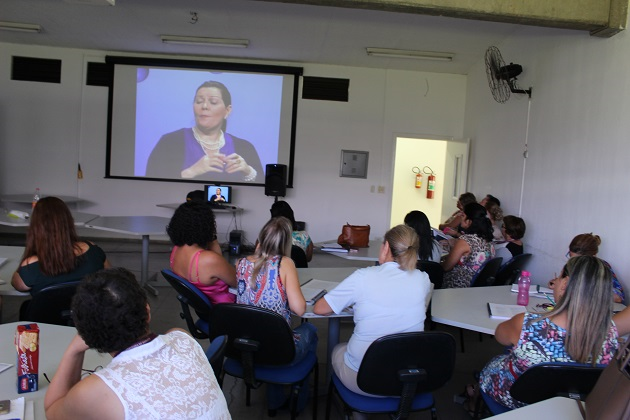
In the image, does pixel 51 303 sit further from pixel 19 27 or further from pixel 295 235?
pixel 19 27

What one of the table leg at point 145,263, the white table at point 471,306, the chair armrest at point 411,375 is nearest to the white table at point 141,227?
the table leg at point 145,263

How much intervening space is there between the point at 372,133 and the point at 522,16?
4.25 meters

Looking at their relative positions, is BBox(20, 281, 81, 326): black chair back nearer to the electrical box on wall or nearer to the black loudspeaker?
the black loudspeaker

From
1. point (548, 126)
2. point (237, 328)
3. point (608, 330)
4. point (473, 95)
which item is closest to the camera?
point (608, 330)

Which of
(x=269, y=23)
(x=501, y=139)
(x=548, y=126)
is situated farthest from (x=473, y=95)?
(x=269, y=23)

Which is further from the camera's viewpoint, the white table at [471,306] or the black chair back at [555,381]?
the white table at [471,306]

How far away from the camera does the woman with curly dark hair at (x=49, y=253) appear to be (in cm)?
268

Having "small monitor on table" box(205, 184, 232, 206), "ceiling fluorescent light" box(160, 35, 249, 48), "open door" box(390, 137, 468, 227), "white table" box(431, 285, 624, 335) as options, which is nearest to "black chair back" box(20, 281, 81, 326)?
"white table" box(431, 285, 624, 335)

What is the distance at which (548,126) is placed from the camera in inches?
212

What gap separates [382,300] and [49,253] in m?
1.71

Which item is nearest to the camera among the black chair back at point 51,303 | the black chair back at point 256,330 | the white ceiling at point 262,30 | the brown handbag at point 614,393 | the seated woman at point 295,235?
the brown handbag at point 614,393

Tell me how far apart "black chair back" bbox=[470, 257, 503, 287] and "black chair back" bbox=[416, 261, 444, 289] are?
0.28 m

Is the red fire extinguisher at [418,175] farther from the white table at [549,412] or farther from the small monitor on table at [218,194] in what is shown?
the white table at [549,412]

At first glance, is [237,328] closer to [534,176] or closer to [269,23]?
[534,176]
